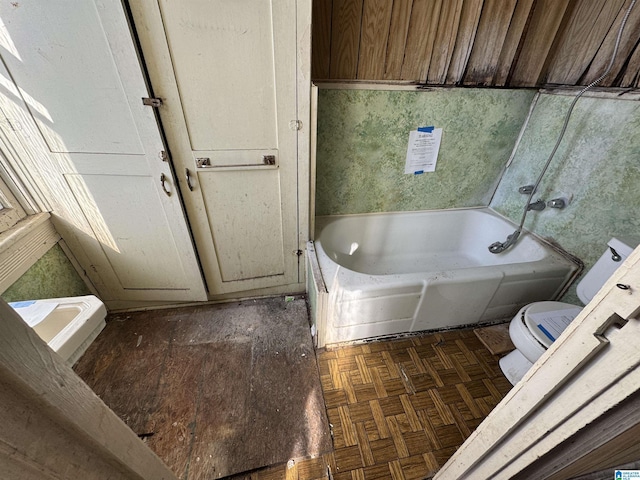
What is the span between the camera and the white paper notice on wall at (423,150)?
1.65m

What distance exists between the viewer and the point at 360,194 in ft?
5.94

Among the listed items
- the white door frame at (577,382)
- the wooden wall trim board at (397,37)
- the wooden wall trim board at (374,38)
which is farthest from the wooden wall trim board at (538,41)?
the white door frame at (577,382)

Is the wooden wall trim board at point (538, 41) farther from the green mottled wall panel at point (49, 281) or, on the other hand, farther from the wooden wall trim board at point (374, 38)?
the green mottled wall panel at point (49, 281)

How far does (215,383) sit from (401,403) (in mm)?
962

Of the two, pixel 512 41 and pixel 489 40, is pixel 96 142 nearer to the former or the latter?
pixel 489 40

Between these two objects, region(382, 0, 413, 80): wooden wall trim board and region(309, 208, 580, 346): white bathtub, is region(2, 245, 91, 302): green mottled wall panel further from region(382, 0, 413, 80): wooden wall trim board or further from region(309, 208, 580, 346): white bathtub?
region(382, 0, 413, 80): wooden wall trim board

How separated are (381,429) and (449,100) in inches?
74.6

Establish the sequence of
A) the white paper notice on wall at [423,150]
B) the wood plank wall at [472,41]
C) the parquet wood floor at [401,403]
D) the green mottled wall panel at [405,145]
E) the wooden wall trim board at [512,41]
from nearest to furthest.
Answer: the parquet wood floor at [401,403] → the wood plank wall at [472,41] → the wooden wall trim board at [512,41] → the green mottled wall panel at [405,145] → the white paper notice on wall at [423,150]

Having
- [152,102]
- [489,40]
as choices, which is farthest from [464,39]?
[152,102]

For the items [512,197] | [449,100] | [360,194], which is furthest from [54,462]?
[512,197]

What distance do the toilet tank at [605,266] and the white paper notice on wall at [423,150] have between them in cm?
101

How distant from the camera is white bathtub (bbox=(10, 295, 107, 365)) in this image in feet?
2.32

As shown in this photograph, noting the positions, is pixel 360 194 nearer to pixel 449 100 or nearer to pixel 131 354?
pixel 449 100

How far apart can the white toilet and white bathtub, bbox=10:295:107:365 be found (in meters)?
1.71
